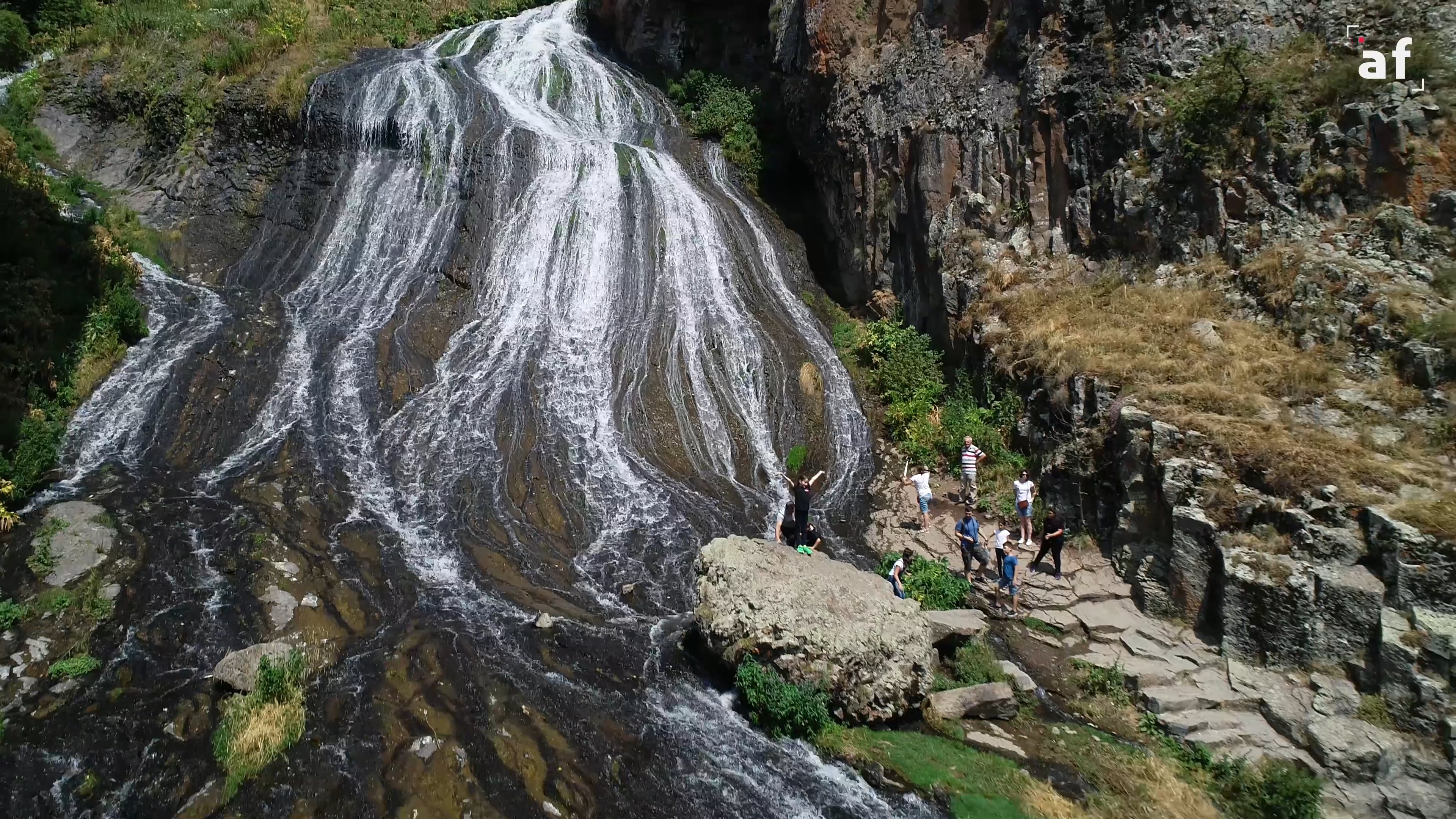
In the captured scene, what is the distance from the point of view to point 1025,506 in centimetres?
1383

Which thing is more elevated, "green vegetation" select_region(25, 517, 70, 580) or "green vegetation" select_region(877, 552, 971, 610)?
"green vegetation" select_region(25, 517, 70, 580)

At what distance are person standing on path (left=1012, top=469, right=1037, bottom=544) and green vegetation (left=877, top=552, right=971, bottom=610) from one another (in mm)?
1651

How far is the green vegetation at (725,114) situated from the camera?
27266 mm

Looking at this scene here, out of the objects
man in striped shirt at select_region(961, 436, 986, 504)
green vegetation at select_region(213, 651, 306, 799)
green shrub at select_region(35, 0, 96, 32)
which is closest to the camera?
green vegetation at select_region(213, 651, 306, 799)

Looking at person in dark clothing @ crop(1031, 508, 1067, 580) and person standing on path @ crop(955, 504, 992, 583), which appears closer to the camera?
person in dark clothing @ crop(1031, 508, 1067, 580)

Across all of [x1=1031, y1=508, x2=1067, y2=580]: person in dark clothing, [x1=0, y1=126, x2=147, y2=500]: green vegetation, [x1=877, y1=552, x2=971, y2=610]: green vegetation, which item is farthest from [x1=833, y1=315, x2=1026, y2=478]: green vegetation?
[x1=0, y1=126, x2=147, y2=500]: green vegetation

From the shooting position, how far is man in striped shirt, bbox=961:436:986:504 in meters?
15.1

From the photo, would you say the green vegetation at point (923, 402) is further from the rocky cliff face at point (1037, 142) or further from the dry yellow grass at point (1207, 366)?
the dry yellow grass at point (1207, 366)

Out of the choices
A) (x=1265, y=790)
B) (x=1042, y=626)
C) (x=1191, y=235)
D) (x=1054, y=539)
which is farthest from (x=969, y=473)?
(x=1265, y=790)

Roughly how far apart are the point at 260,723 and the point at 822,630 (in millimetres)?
6588

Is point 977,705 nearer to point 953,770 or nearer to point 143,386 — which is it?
point 953,770

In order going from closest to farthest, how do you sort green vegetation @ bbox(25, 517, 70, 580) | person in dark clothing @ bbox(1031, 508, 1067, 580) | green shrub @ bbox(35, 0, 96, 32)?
1. green vegetation @ bbox(25, 517, 70, 580)
2. person in dark clothing @ bbox(1031, 508, 1067, 580)
3. green shrub @ bbox(35, 0, 96, 32)

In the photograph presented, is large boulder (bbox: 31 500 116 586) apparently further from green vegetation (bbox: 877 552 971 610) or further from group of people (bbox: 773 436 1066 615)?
green vegetation (bbox: 877 552 971 610)

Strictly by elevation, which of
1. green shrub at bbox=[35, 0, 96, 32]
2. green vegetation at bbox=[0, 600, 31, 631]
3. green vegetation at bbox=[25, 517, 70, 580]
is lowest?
green vegetation at bbox=[0, 600, 31, 631]
